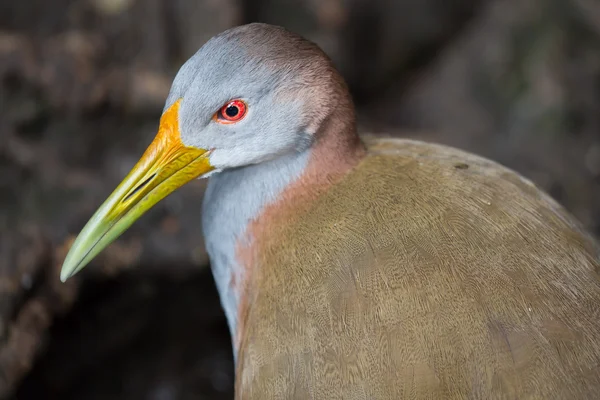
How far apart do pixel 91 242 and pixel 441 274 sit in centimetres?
83

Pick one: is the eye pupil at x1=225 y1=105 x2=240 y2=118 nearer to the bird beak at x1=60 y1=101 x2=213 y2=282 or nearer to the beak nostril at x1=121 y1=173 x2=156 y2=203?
the bird beak at x1=60 y1=101 x2=213 y2=282

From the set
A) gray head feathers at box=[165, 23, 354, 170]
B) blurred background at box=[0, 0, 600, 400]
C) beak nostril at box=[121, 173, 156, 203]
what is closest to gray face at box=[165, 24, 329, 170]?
gray head feathers at box=[165, 23, 354, 170]

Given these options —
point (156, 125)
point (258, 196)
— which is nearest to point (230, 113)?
point (258, 196)

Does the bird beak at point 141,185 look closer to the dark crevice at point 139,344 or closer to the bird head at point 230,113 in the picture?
the bird head at point 230,113

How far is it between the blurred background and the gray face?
1020mm

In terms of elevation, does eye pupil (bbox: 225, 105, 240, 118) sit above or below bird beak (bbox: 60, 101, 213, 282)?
above

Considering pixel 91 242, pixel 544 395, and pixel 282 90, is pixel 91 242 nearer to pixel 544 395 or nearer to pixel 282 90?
pixel 282 90

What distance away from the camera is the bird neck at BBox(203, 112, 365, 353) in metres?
1.95

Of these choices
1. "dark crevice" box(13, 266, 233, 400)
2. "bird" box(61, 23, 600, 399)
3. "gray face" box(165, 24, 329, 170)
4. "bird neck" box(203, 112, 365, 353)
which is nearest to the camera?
"bird" box(61, 23, 600, 399)

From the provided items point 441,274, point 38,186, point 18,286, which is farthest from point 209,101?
point 38,186

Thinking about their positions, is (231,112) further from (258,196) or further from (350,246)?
(350,246)

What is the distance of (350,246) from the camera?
5.84 ft

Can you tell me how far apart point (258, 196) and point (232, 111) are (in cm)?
26

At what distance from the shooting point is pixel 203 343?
2963mm
